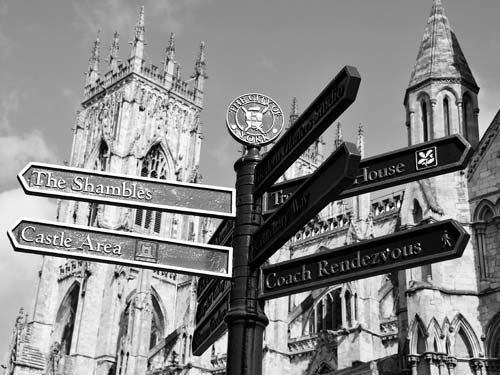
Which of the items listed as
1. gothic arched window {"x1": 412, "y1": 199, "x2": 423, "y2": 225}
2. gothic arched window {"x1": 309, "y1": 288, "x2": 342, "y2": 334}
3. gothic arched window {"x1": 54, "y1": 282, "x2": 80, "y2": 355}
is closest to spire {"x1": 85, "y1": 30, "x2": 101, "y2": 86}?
gothic arched window {"x1": 54, "y1": 282, "x2": 80, "y2": 355}

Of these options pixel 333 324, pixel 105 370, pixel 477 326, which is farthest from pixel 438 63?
pixel 105 370

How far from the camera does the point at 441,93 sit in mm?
15500

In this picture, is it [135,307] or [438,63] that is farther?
[135,307]

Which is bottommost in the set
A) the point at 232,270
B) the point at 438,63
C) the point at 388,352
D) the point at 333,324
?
the point at 232,270

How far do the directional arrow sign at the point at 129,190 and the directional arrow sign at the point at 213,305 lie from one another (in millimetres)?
231

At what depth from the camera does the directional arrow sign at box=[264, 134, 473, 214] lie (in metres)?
4.60

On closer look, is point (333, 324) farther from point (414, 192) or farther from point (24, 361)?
point (24, 361)

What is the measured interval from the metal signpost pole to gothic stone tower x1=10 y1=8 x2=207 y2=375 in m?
27.3

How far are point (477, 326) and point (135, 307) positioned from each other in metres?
22.6

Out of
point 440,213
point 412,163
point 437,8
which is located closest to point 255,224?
A: point 412,163

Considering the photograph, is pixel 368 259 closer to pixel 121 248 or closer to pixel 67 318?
pixel 121 248

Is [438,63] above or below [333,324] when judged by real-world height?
above

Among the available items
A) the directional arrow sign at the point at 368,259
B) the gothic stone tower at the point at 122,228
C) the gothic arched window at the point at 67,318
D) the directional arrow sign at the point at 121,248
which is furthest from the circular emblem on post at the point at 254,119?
the gothic arched window at the point at 67,318

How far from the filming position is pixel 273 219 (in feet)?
16.3
